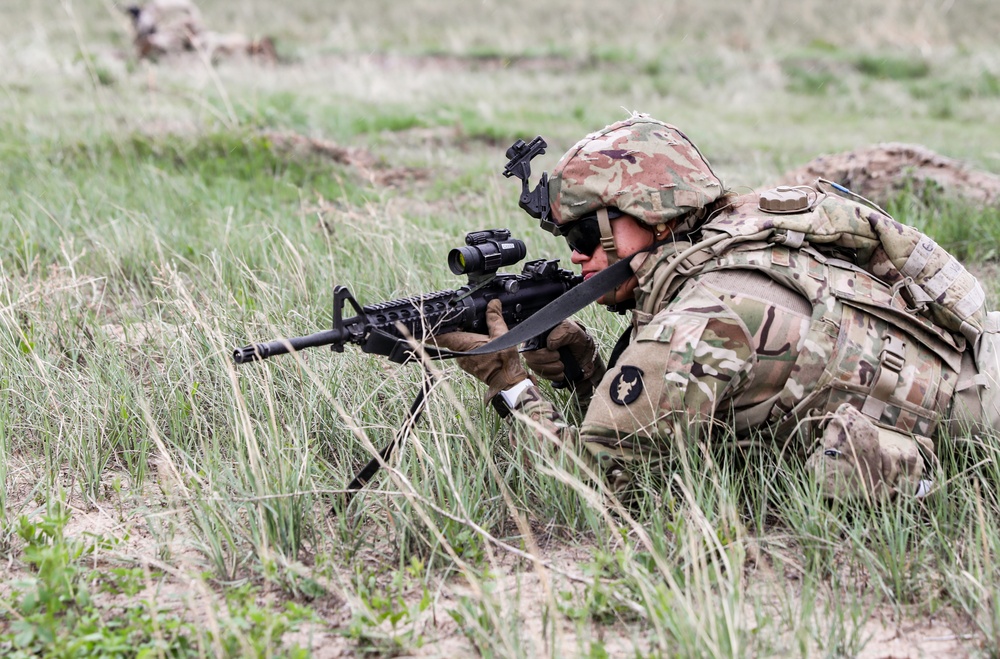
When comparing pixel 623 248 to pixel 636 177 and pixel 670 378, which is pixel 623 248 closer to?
pixel 636 177

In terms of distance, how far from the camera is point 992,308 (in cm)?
477

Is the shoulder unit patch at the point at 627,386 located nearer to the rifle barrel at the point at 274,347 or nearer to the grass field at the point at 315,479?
the grass field at the point at 315,479

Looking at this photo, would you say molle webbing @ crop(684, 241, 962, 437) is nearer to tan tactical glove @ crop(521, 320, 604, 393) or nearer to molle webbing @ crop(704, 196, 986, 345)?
molle webbing @ crop(704, 196, 986, 345)

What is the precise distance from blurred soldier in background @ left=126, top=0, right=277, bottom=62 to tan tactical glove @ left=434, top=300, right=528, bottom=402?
12.5 metres

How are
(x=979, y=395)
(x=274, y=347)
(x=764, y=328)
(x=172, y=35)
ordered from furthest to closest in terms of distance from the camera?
(x=172, y=35)
(x=979, y=395)
(x=764, y=328)
(x=274, y=347)

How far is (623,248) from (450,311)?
0.64 m

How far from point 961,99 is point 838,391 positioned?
46.4ft

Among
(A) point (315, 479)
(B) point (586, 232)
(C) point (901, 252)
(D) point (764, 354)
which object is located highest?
(B) point (586, 232)

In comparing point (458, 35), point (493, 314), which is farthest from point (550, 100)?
point (493, 314)

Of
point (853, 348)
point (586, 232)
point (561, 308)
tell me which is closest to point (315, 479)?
point (561, 308)

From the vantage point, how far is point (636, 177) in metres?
3.19

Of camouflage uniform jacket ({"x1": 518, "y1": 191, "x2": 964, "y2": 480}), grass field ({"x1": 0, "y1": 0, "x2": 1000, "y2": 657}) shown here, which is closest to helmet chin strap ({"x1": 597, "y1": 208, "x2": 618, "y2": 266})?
camouflage uniform jacket ({"x1": 518, "y1": 191, "x2": 964, "y2": 480})

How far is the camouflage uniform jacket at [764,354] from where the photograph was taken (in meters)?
2.96

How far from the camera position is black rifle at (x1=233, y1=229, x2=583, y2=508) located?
9.61 ft
